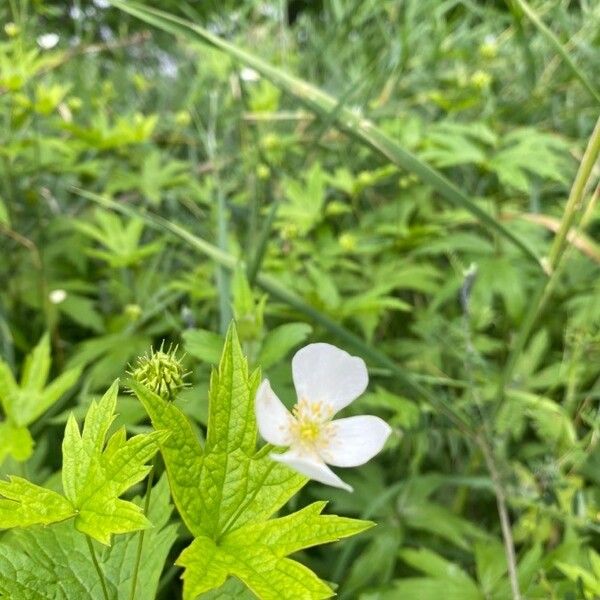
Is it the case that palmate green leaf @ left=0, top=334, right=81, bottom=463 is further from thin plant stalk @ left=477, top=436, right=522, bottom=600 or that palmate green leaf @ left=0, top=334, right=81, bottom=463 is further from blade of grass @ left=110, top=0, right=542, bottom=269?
thin plant stalk @ left=477, top=436, right=522, bottom=600

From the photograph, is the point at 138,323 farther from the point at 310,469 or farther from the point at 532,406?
the point at 310,469

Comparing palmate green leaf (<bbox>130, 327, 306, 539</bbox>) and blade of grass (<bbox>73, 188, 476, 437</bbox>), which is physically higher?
blade of grass (<bbox>73, 188, 476, 437</bbox>)

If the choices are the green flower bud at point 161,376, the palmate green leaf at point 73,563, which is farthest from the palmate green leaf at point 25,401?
the green flower bud at point 161,376

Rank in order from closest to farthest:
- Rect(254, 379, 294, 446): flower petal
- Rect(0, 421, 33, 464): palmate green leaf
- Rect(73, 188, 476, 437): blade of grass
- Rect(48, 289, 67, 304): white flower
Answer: Rect(254, 379, 294, 446): flower petal → Rect(0, 421, 33, 464): palmate green leaf → Rect(73, 188, 476, 437): blade of grass → Rect(48, 289, 67, 304): white flower

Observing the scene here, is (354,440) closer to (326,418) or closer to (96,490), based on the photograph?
(326,418)

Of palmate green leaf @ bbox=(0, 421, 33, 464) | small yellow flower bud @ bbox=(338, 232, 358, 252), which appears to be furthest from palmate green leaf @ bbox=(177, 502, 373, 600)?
small yellow flower bud @ bbox=(338, 232, 358, 252)

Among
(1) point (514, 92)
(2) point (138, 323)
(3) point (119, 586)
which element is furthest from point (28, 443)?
(1) point (514, 92)

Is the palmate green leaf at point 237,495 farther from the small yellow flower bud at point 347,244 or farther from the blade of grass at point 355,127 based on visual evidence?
the small yellow flower bud at point 347,244

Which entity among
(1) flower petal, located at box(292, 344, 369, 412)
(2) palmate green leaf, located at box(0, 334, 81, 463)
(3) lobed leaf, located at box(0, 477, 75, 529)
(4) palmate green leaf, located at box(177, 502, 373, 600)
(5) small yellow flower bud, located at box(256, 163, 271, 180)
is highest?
(5) small yellow flower bud, located at box(256, 163, 271, 180)
